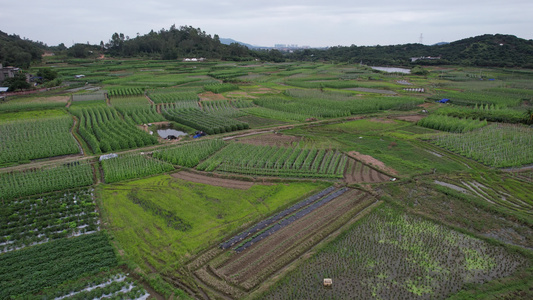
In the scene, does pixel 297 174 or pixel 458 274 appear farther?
pixel 297 174

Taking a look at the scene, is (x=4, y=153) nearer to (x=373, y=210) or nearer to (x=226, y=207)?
(x=226, y=207)

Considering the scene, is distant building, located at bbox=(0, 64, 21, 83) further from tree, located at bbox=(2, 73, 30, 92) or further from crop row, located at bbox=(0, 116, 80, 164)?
crop row, located at bbox=(0, 116, 80, 164)

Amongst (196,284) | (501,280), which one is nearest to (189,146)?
(196,284)

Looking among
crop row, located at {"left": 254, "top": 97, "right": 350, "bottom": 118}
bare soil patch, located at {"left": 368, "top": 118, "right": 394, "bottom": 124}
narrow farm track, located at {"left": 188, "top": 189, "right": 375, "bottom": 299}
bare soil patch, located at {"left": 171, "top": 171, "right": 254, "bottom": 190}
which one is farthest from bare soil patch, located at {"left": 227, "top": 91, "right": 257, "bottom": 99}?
narrow farm track, located at {"left": 188, "top": 189, "right": 375, "bottom": 299}

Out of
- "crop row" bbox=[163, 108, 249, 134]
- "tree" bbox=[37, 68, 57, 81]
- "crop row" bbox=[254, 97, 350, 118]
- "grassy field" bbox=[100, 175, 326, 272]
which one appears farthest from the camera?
"tree" bbox=[37, 68, 57, 81]

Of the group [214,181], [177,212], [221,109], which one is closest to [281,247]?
[177,212]

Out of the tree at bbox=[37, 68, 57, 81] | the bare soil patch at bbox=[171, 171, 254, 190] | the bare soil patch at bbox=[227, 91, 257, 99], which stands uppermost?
the tree at bbox=[37, 68, 57, 81]

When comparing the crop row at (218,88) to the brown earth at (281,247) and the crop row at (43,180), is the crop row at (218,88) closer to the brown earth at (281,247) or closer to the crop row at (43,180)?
the crop row at (43,180)
